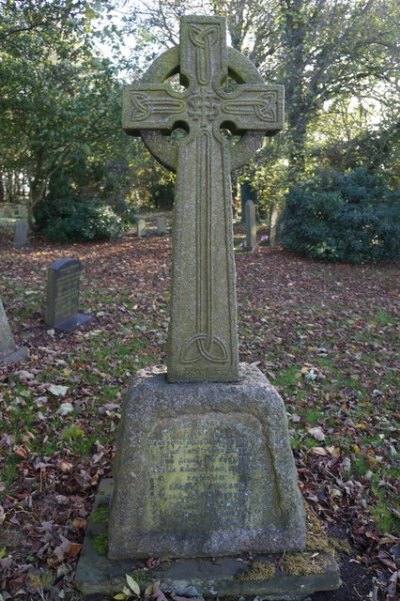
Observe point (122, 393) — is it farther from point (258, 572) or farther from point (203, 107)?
point (203, 107)

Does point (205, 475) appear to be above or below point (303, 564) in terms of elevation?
above

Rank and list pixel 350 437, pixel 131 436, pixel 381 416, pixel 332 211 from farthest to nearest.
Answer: pixel 332 211
pixel 381 416
pixel 350 437
pixel 131 436

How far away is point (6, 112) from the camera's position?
15.9 meters

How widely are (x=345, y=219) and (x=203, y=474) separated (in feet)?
44.8

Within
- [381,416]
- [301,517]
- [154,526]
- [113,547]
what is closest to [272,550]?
[301,517]

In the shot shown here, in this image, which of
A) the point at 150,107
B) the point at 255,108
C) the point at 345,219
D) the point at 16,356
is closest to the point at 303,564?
the point at 255,108

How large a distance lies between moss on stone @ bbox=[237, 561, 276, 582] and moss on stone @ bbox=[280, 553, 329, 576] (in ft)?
0.25

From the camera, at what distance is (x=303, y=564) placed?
2.98 metres

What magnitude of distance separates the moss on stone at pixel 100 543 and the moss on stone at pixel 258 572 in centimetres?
85

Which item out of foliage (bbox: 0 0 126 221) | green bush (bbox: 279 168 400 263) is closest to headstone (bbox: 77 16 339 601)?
foliage (bbox: 0 0 126 221)

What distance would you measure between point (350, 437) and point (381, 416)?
2.28 ft

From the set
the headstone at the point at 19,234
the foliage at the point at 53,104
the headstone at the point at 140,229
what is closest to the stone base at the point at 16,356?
the foliage at the point at 53,104

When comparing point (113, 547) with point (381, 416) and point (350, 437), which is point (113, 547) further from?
point (381, 416)

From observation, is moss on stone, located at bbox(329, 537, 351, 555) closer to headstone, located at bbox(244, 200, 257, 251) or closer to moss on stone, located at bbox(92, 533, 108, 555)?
moss on stone, located at bbox(92, 533, 108, 555)
